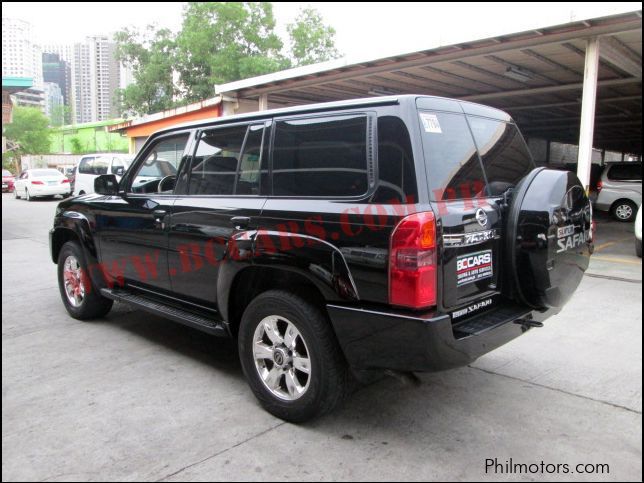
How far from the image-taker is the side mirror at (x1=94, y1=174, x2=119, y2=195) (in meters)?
4.59

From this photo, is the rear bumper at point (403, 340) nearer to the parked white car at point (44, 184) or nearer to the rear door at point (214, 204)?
the rear door at point (214, 204)

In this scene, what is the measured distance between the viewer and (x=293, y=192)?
10.3ft

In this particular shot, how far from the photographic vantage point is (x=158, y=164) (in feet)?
14.7

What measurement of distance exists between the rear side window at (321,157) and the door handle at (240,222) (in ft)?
0.83

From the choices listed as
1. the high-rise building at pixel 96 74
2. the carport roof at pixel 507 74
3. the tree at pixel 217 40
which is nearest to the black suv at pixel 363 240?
the carport roof at pixel 507 74

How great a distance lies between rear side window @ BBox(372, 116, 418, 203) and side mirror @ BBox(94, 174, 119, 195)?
9.21 ft

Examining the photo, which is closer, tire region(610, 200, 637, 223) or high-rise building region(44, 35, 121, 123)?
tire region(610, 200, 637, 223)

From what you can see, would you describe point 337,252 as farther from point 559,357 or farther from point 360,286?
point 559,357

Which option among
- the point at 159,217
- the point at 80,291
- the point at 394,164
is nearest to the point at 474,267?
the point at 394,164

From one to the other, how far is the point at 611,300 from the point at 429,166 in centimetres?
458

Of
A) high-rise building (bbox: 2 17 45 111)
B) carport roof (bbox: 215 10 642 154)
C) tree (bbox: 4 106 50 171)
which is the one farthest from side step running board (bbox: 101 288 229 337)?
tree (bbox: 4 106 50 171)

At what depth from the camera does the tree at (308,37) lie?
3141cm

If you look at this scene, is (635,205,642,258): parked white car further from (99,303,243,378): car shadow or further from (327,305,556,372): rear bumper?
(99,303,243,378): car shadow

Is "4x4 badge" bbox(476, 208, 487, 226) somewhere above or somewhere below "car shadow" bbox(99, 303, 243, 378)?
above
